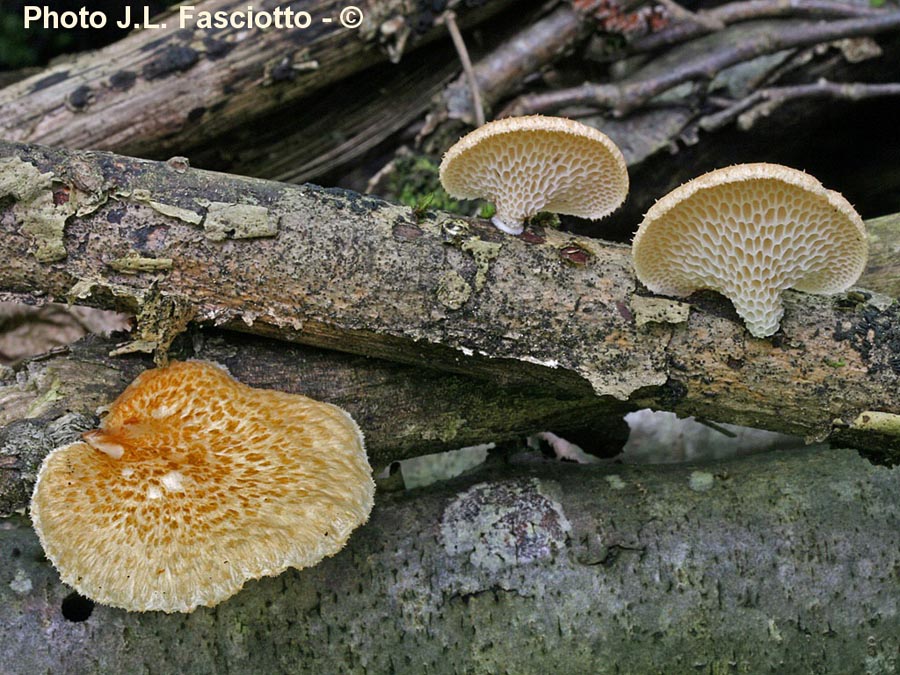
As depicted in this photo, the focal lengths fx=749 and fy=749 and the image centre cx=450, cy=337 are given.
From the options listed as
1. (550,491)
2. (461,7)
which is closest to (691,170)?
(461,7)

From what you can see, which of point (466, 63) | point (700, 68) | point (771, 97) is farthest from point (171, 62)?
point (771, 97)

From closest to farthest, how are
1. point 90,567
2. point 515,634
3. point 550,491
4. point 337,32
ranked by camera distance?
point 90,567 → point 515,634 → point 550,491 → point 337,32

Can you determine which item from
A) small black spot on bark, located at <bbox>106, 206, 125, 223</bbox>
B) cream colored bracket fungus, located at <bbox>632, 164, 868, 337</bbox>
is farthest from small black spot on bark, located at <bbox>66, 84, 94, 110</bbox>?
cream colored bracket fungus, located at <bbox>632, 164, 868, 337</bbox>

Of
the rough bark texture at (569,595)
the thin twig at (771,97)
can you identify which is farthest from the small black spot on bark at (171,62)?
the thin twig at (771,97)

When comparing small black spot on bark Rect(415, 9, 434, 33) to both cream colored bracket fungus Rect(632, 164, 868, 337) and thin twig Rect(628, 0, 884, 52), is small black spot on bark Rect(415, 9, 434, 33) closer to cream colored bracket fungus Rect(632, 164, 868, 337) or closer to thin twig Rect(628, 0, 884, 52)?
thin twig Rect(628, 0, 884, 52)

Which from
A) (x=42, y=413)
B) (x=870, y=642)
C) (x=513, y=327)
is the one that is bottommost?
(x=870, y=642)

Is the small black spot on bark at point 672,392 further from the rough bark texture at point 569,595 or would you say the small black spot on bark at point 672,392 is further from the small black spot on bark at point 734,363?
the rough bark texture at point 569,595

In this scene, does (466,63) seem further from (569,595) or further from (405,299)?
(569,595)

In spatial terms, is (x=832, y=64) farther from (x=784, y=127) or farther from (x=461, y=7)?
(x=461, y=7)
